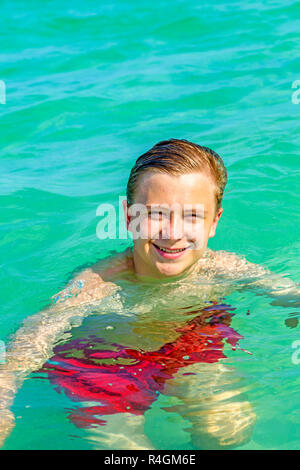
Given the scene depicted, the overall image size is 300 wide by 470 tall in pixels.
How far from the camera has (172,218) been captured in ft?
11.8

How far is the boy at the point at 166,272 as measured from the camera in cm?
315

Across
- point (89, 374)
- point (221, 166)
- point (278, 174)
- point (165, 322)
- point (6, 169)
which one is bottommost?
point (89, 374)

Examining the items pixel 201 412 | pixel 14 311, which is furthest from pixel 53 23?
pixel 201 412

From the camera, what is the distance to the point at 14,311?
14.9ft

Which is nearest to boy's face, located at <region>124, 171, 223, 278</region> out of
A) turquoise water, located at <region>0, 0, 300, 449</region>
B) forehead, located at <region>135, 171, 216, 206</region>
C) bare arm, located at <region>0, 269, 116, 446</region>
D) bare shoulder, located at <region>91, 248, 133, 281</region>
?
forehead, located at <region>135, 171, 216, 206</region>

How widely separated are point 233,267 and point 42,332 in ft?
4.72

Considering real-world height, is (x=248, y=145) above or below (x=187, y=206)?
above

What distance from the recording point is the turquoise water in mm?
3477

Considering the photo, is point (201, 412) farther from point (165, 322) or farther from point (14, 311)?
point (14, 311)

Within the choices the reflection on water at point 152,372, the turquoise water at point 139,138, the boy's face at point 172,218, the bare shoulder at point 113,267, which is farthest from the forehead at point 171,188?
the turquoise water at point 139,138

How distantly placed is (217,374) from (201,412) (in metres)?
0.31

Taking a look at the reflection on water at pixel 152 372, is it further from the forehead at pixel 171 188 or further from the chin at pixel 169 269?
the forehead at pixel 171 188

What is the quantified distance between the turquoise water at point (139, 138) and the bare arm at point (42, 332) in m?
0.14

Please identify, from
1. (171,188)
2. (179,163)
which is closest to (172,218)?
(171,188)
